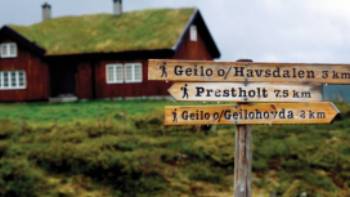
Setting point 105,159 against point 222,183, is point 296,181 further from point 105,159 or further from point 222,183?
point 105,159

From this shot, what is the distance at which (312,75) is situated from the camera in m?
8.93

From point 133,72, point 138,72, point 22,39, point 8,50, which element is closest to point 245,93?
point 138,72

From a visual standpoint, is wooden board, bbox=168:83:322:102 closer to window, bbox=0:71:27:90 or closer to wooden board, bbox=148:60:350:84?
wooden board, bbox=148:60:350:84

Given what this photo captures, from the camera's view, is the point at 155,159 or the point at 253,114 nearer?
the point at 253,114

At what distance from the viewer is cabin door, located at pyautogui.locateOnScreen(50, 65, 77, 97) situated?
136 ft

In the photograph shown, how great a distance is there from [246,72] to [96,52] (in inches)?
1228

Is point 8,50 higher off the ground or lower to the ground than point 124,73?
higher

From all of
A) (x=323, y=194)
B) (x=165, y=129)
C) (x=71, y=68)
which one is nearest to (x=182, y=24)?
(x=71, y=68)

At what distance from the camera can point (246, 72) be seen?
877 cm

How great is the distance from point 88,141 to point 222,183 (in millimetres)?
4600

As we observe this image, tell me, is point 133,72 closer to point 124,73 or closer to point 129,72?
point 129,72

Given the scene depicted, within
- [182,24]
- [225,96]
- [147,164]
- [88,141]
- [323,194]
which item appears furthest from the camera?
[182,24]

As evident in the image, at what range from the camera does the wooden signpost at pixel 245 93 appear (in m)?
8.66

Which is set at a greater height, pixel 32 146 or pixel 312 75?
pixel 312 75
